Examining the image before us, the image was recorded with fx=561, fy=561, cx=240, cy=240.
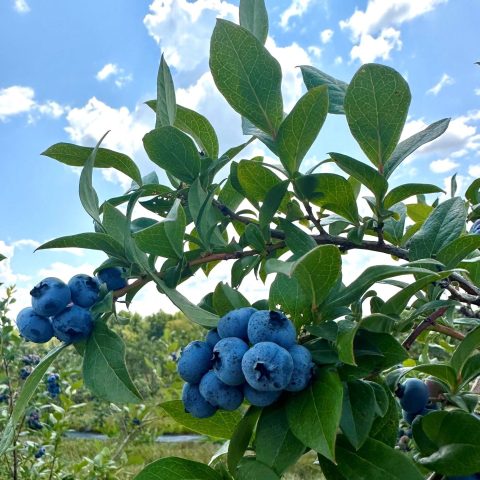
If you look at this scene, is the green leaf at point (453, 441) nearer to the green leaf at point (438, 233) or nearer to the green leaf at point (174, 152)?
the green leaf at point (438, 233)

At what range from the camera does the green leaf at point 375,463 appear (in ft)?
2.14

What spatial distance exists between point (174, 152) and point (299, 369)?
0.36 meters

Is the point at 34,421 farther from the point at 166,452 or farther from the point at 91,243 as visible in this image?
the point at 91,243

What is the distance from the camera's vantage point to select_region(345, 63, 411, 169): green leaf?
74 cm

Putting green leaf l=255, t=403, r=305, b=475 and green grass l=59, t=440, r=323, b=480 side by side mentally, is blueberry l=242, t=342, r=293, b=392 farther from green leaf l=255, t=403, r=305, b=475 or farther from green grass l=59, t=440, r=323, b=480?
green grass l=59, t=440, r=323, b=480

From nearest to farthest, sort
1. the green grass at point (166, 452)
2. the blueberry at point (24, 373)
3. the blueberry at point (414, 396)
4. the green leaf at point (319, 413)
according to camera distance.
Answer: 1. the green leaf at point (319, 413)
2. the blueberry at point (414, 396)
3. the blueberry at point (24, 373)
4. the green grass at point (166, 452)

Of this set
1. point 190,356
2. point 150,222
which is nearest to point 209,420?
point 190,356

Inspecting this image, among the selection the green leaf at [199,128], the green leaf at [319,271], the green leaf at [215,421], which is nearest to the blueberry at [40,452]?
the green leaf at [215,421]

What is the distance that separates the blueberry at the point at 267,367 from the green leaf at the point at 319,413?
40mm

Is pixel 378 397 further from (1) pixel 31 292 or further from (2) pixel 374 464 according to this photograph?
(1) pixel 31 292

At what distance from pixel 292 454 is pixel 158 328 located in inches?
533

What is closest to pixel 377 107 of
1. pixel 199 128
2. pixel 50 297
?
pixel 199 128

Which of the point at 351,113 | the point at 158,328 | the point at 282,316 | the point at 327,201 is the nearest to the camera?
the point at 282,316

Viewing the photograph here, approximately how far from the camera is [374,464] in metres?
0.67
